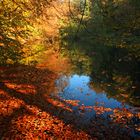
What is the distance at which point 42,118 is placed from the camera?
1239 centimetres

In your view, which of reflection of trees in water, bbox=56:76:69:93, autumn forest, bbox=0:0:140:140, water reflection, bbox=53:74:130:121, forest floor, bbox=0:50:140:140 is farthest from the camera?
reflection of trees in water, bbox=56:76:69:93

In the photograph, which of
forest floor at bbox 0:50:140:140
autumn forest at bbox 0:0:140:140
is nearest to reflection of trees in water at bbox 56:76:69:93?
autumn forest at bbox 0:0:140:140

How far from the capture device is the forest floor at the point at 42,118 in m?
11.0

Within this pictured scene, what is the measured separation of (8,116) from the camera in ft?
39.2

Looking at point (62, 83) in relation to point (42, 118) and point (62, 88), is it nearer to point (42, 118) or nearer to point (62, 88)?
point (62, 88)

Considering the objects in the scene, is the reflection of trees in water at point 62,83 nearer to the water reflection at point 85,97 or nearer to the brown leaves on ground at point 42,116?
the water reflection at point 85,97

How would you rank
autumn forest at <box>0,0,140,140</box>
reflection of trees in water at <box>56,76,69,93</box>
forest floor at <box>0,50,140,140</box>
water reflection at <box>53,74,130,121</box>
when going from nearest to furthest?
1. forest floor at <box>0,50,140,140</box>
2. autumn forest at <box>0,0,140,140</box>
3. water reflection at <box>53,74,130,121</box>
4. reflection of trees in water at <box>56,76,69,93</box>

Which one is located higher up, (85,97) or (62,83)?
(62,83)

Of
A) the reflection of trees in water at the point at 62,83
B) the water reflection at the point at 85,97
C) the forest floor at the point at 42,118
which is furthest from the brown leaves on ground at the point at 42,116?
the reflection of trees in water at the point at 62,83

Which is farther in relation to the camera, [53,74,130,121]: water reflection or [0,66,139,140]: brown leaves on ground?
[53,74,130,121]: water reflection

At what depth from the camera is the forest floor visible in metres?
11.0

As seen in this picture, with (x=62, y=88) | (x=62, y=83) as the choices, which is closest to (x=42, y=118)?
(x=62, y=88)

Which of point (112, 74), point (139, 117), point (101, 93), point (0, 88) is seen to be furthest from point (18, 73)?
point (139, 117)

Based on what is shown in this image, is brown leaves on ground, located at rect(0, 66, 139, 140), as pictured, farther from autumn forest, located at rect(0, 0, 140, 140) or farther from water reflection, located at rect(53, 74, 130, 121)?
water reflection, located at rect(53, 74, 130, 121)
